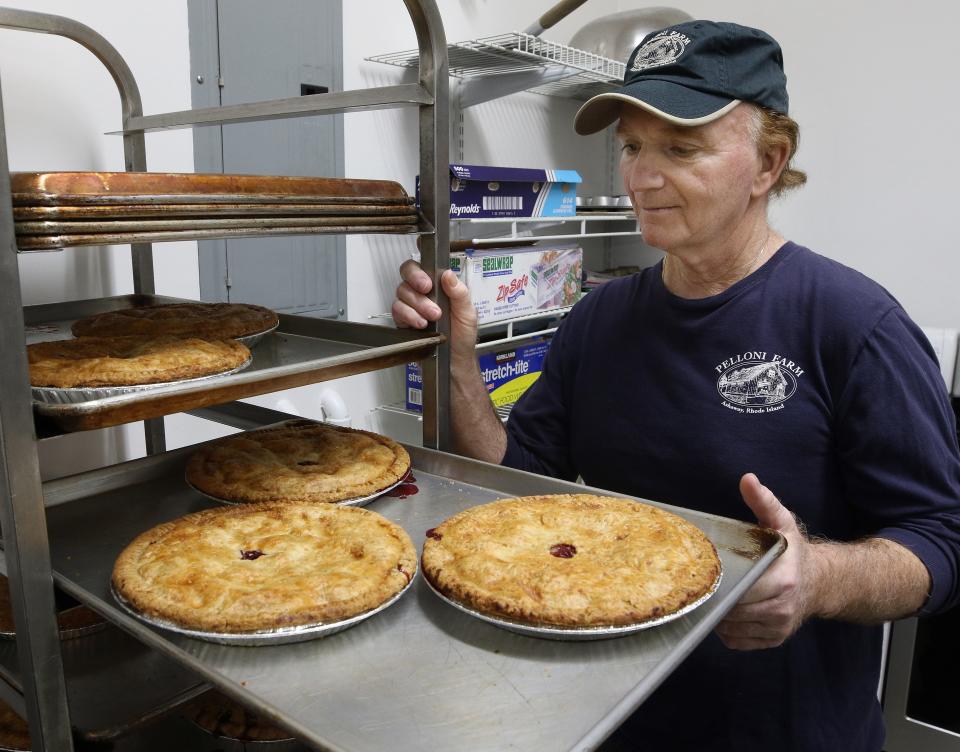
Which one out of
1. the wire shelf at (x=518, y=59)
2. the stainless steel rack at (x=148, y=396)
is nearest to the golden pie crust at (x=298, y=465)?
the stainless steel rack at (x=148, y=396)

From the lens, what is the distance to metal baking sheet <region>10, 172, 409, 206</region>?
29.7 inches

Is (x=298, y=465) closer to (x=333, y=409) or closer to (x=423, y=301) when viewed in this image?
(x=423, y=301)

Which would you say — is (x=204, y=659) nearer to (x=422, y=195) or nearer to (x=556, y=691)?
(x=556, y=691)

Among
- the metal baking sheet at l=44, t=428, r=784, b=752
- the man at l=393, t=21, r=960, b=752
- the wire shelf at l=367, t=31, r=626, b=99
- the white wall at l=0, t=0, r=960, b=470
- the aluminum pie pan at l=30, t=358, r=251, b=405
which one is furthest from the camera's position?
the wire shelf at l=367, t=31, r=626, b=99

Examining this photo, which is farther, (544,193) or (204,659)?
(544,193)

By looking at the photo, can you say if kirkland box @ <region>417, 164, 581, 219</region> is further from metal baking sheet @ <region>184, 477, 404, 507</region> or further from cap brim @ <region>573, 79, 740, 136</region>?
metal baking sheet @ <region>184, 477, 404, 507</region>

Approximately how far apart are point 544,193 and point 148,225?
1.70 metres

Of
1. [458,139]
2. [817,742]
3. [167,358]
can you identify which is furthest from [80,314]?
[817,742]

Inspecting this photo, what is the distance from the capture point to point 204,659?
0.73m

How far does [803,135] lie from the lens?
2979 millimetres

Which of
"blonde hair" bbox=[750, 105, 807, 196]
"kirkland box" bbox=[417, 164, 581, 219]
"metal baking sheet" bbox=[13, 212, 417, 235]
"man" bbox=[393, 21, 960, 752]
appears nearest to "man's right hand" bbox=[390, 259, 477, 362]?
"man" bbox=[393, 21, 960, 752]

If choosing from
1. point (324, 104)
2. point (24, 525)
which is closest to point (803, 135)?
point (324, 104)

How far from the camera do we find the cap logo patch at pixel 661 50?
1.25 meters

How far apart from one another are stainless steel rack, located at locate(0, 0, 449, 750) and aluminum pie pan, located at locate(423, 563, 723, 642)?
0.25 metres
